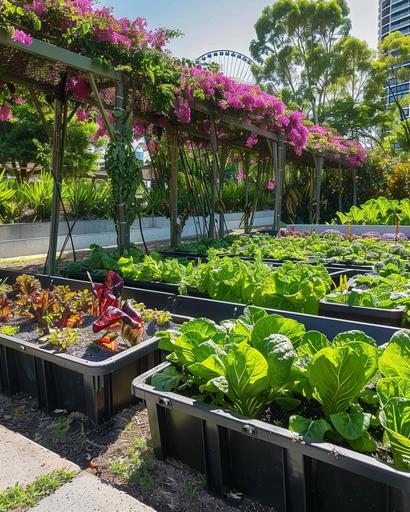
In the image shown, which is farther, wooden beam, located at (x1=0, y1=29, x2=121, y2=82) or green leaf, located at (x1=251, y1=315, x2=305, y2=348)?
wooden beam, located at (x1=0, y1=29, x2=121, y2=82)

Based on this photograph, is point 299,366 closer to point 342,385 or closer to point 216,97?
point 342,385

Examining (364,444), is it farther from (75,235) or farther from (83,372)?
(75,235)

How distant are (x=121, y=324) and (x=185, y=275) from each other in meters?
1.34

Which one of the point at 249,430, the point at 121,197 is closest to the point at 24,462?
the point at 249,430

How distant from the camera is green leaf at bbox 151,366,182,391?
5.39ft

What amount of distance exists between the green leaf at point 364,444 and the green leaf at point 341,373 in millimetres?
119

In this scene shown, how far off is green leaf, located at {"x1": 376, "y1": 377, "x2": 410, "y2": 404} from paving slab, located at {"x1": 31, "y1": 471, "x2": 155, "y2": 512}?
0.89 meters

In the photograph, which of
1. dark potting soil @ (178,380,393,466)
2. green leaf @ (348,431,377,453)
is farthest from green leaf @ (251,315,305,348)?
green leaf @ (348,431,377,453)

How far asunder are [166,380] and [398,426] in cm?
85

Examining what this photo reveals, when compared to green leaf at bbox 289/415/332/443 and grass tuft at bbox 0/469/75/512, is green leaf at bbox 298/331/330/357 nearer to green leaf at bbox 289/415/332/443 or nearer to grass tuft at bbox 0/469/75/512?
green leaf at bbox 289/415/332/443

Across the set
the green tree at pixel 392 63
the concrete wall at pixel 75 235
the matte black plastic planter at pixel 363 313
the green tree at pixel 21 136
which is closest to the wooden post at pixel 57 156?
the concrete wall at pixel 75 235

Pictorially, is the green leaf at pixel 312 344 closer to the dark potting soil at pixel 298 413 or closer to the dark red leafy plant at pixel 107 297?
the dark potting soil at pixel 298 413

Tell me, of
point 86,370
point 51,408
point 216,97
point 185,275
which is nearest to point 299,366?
point 86,370

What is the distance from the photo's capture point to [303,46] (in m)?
25.8
